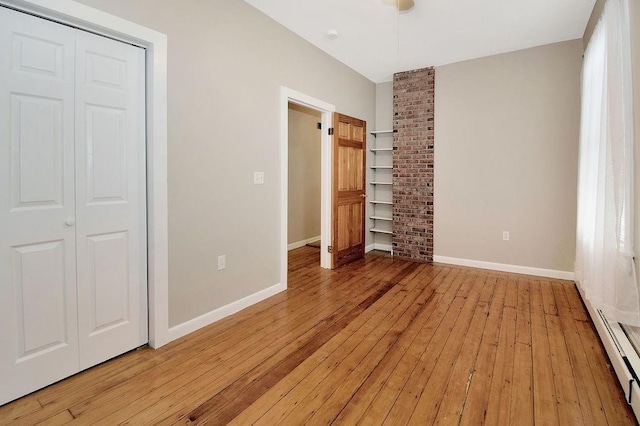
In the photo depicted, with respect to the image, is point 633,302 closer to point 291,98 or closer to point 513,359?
point 513,359

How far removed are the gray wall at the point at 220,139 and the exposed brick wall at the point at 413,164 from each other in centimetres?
196

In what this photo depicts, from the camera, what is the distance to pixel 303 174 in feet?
19.7

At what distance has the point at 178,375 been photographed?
1990 mm

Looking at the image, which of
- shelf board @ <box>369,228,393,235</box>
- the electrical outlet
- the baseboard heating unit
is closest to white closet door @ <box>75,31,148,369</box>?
the electrical outlet

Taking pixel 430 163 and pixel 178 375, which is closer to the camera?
pixel 178 375

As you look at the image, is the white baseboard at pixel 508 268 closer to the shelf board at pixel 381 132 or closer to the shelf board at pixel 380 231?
the shelf board at pixel 380 231

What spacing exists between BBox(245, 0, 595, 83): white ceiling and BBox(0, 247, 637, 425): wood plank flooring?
275cm

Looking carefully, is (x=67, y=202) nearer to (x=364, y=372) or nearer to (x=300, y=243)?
(x=364, y=372)

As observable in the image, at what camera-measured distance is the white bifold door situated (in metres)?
1.72

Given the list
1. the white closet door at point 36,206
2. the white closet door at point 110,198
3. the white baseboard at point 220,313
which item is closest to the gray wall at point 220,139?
the white baseboard at point 220,313

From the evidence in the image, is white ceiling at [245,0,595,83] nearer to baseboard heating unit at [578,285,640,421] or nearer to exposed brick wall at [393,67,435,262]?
exposed brick wall at [393,67,435,262]

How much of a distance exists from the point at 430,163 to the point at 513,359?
3055 mm

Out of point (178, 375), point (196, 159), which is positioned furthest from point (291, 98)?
point (178, 375)

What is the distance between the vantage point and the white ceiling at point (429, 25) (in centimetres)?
298
